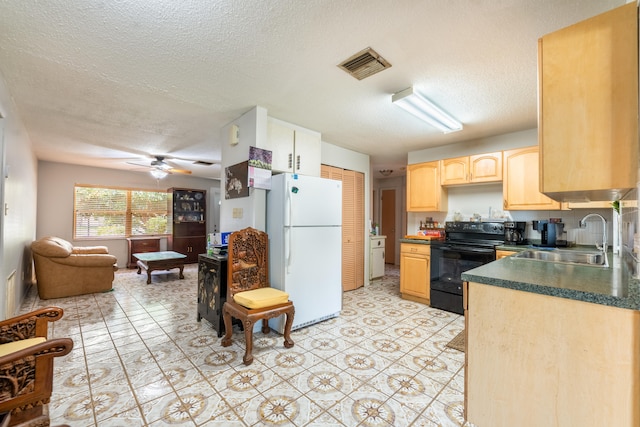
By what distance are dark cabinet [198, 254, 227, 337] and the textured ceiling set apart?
5.48 ft

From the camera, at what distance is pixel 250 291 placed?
8.68 feet

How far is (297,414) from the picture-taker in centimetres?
167

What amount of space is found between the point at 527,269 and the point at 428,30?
1589mm

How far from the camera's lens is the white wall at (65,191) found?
18.9ft

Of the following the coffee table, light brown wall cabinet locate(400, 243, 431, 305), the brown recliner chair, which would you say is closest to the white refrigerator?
light brown wall cabinet locate(400, 243, 431, 305)

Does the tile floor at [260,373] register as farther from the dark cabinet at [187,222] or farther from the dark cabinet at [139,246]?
the dark cabinet at [187,222]

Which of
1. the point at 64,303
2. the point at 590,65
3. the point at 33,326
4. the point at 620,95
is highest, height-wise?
the point at 590,65

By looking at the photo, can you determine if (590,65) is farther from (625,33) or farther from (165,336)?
(165,336)

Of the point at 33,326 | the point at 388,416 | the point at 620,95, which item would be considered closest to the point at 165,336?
the point at 33,326

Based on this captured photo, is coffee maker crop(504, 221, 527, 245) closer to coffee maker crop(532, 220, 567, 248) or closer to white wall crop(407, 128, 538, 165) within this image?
coffee maker crop(532, 220, 567, 248)

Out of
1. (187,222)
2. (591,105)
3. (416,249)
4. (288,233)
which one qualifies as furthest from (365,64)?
(187,222)

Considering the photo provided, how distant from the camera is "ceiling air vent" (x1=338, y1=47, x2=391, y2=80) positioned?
1.95 meters

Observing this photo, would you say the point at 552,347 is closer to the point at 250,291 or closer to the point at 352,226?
the point at 250,291

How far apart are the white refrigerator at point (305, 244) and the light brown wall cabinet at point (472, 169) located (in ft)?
6.00
